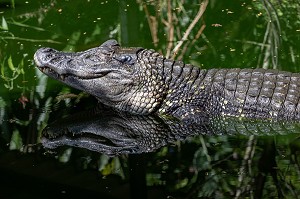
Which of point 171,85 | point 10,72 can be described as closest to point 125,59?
point 171,85

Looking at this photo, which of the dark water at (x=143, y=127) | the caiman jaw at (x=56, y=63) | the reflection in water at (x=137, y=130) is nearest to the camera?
the dark water at (x=143, y=127)

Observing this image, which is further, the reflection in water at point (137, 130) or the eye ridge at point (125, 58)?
the eye ridge at point (125, 58)

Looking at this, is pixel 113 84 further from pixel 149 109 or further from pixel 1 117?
pixel 1 117

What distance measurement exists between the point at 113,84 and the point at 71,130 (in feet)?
2.29

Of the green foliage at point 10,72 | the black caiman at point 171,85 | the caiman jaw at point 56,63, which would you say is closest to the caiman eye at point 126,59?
the black caiman at point 171,85

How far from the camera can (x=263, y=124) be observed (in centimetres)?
625

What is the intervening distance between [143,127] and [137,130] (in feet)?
0.34

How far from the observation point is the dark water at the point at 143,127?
514cm

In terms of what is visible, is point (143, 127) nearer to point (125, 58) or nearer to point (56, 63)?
point (125, 58)

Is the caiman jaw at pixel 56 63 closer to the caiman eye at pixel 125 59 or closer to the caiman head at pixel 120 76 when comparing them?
the caiman head at pixel 120 76

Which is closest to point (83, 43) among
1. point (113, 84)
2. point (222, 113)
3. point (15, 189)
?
point (113, 84)

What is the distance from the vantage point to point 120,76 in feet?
21.8

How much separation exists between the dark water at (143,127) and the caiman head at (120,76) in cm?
21

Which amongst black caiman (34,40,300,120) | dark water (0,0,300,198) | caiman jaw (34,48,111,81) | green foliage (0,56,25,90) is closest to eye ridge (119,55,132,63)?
black caiman (34,40,300,120)
